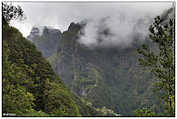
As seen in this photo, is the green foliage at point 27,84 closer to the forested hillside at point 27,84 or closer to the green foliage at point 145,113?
the forested hillside at point 27,84

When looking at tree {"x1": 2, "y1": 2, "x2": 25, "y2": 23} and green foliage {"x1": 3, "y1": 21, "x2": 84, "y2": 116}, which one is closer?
green foliage {"x1": 3, "y1": 21, "x2": 84, "y2": 116}

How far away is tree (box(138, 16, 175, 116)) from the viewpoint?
421 centimetres

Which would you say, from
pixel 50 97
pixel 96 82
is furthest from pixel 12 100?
pixel 96 82

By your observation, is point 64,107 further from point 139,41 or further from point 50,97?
point 139,41

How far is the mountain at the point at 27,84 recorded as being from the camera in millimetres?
3537

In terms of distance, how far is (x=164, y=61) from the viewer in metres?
4.41

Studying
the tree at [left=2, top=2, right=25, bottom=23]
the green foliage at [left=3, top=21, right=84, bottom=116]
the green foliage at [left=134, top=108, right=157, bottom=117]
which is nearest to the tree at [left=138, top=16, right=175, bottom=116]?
the green foliage at [left=134, top=108, right=157, bottom=117]

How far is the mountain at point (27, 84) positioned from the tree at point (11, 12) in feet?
1.15

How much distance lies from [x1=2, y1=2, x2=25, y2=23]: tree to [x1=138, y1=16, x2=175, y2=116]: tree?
3256mm

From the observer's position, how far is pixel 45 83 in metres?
5.46

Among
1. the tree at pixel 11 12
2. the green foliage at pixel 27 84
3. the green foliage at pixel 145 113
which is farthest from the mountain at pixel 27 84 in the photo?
the green foliage at pixel 145 113

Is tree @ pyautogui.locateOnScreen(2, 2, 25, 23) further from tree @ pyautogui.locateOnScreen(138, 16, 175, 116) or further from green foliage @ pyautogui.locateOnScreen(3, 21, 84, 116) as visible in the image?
tree @ pyautogui.locateOnScreen(138, 16, 175, 116)

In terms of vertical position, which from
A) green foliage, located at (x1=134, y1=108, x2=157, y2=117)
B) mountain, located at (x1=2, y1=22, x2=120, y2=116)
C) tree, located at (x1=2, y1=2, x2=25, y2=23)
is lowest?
green foliage, located at (x1=134, y1=108, x2=157, y2=117)

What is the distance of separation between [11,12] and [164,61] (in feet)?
12.4
